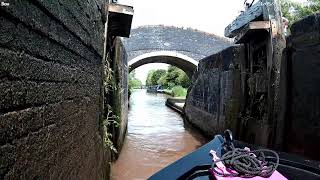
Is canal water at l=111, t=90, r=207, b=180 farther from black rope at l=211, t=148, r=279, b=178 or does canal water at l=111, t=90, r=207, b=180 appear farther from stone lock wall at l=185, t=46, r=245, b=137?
black rope at l=211, t=148, r=279, b=178

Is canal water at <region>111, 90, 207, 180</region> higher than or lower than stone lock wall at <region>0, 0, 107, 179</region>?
lower

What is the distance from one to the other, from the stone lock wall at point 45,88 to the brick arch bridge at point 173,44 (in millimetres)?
18107

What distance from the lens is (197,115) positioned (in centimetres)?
1232

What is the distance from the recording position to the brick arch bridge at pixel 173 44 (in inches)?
835

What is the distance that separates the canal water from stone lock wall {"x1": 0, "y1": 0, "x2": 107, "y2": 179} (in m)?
3.52

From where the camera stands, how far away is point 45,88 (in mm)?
1858

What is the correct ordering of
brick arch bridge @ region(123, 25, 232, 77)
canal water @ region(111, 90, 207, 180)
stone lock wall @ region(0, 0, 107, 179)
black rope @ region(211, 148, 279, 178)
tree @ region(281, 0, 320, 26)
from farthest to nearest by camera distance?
brick arch bridge @ region(123, 25, 232, 77), tree @ region(281, 0, 320, 26), canal water @ region(111, 90, 207, 180), black rope @ region(211, 148, 279, 178), stone lock wall @ region(0, 0, 107, 179)

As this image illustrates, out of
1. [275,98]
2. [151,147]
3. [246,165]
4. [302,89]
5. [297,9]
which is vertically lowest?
[151,147]

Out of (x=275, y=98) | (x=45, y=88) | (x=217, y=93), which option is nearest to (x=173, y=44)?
(x=217, y=93)

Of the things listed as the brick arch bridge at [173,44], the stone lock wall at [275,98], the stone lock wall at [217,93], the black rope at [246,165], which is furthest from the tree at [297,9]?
the black rope at [246,165]

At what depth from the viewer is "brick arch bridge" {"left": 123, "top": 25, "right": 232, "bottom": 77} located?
21.2 metres

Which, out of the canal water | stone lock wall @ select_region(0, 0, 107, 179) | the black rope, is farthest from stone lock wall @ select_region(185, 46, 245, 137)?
stone lock wall @ select_region(0, 0, 107, 179)

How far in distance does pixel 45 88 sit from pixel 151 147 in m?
7.26

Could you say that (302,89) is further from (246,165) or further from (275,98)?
(246,165)
